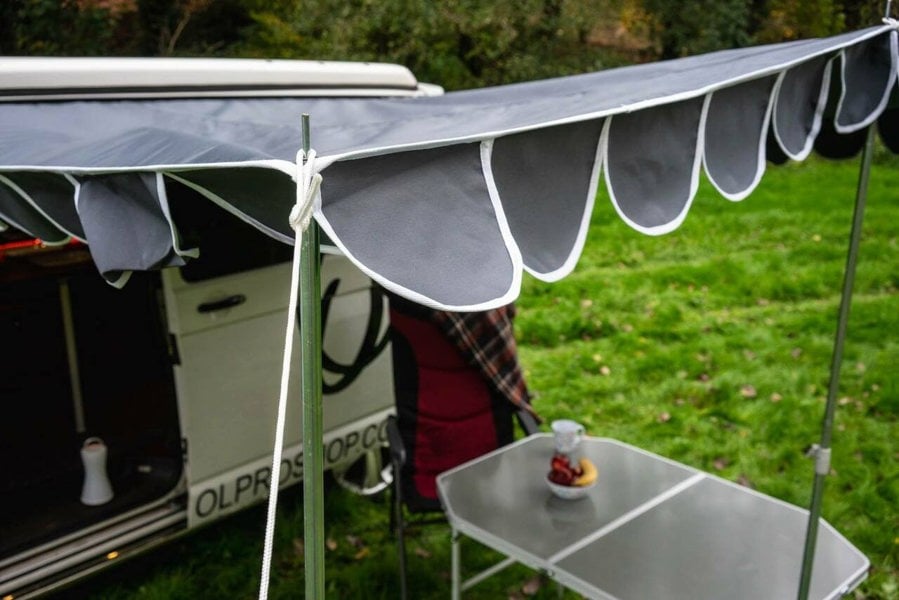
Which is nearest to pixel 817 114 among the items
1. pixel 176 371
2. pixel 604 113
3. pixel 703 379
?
pixel 604 113

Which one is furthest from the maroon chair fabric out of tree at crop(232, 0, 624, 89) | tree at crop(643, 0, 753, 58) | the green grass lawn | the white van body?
tree at crop(643, 0, 753, 58)

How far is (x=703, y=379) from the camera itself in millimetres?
6340

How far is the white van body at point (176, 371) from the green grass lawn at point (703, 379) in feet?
1.36

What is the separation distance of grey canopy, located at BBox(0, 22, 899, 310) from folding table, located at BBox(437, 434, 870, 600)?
1.30 m

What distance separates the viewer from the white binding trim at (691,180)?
7.32 feet

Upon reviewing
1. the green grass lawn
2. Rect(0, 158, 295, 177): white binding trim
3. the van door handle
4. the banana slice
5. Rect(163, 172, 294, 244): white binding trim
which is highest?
Rect(0, 158, 295, 177): white binding trim

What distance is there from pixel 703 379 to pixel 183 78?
4142 millimetres

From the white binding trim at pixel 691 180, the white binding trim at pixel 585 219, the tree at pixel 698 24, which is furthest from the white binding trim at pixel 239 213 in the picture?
the tree at pixel 698 24

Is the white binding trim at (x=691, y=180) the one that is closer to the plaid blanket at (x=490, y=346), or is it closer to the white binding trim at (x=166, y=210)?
the white binding trim at (x=166, y=210)

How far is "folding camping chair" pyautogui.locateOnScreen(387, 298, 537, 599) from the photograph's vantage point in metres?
3.99

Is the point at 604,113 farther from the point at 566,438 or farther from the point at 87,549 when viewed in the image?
the point at 87,549

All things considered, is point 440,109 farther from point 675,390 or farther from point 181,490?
point 675,390

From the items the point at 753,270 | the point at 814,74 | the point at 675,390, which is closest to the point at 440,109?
the point at 814,74

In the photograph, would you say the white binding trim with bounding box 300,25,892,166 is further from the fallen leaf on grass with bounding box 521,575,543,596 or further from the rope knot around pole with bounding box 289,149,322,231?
the fallen leaf on grass with bounding box 521,575,543,596
